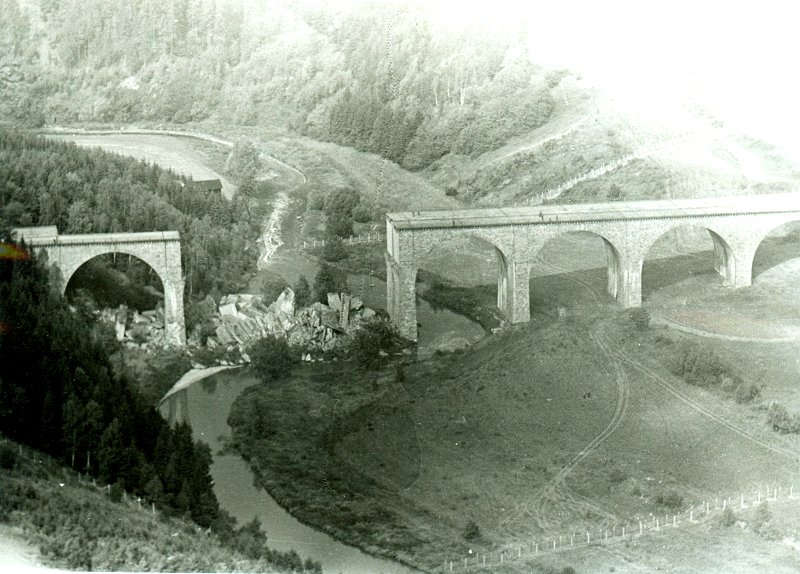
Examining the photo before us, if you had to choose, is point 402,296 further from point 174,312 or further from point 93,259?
point 93,259

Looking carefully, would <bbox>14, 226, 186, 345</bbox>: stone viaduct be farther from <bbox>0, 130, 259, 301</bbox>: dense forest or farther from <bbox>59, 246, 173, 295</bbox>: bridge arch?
<bbox>0, 130, 259, 301</bbox>: dense forest

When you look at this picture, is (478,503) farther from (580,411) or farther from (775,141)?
(775,141)

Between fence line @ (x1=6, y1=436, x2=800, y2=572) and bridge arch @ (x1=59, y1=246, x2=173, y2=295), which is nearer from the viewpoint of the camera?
fence line @ (x1=6, y1=436, x2=800, y2=572)

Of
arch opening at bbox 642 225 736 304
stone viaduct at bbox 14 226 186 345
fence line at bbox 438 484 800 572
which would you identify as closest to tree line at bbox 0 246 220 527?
stone viaduct at bbox 14 226 186 345

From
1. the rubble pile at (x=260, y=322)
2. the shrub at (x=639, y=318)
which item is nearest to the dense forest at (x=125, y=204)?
the rubble pile at (x=260, y=322)

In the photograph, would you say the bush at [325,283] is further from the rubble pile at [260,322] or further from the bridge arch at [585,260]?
the bridge arch at [585,260]

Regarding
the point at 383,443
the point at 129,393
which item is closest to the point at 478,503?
the point at 383,443
